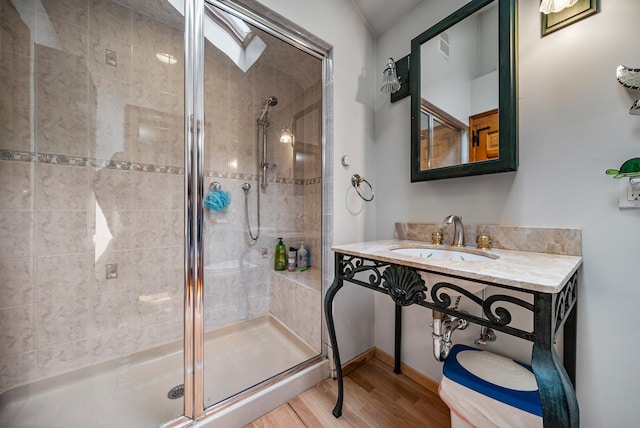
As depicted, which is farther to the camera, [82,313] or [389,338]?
[389,338]

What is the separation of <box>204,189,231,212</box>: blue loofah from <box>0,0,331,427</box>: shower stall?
1.6 inches

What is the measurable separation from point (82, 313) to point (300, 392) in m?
1.31

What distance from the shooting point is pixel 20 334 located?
1.17 metres

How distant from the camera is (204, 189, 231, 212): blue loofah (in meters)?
1.50

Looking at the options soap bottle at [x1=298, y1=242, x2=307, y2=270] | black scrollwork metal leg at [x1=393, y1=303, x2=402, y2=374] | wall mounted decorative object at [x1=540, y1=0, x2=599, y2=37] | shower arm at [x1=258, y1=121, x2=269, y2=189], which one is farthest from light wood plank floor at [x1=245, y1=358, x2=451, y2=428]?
wall mounted decorative object at [x1=540, y1=0, x2=599, y2=37]

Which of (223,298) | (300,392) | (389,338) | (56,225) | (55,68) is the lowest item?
(300,392)

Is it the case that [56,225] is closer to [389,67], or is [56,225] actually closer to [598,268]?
[389,67]

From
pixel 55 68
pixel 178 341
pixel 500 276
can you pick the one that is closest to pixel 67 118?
pixel 55 68

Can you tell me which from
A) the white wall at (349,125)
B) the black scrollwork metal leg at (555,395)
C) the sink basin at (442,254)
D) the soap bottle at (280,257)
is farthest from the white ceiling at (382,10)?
the black scrollwork metal leg at (555,395)

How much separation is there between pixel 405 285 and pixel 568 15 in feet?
3.90

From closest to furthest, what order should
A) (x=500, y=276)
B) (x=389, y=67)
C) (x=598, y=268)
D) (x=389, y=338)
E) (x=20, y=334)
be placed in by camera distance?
(x=500, y=276) < (x=598, y=268) < (x=20, y=334) < (x=389, y=67) < (x=389, y=338)

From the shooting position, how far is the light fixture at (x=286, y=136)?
69.1 inches

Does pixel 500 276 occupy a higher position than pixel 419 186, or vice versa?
pixel 419 186

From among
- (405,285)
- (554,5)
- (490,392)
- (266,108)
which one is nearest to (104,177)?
(266,108)
